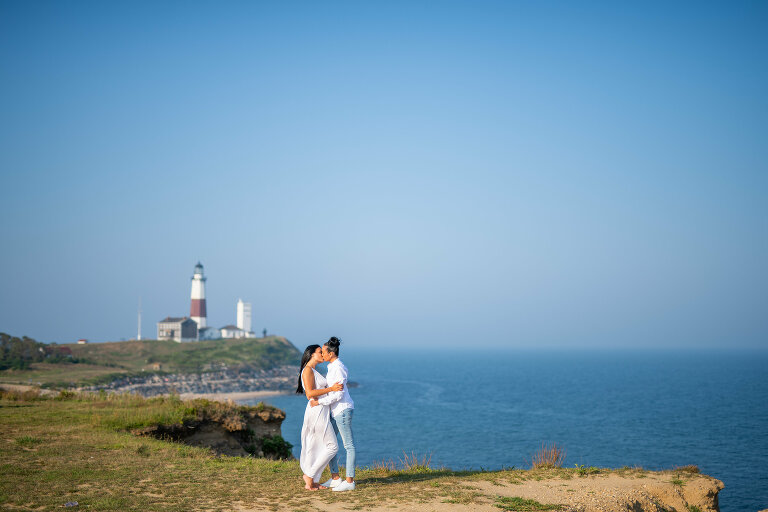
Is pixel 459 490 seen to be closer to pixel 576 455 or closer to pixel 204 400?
pixel 204 400

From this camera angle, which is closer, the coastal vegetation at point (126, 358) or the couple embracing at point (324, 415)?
the couple embracing at point (324, 415)

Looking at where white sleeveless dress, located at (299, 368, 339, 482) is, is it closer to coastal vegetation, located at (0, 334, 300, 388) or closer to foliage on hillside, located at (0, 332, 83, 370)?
coastal vegetation, located at (0, 334, 300, 388)

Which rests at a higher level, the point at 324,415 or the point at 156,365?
the point at 324,415

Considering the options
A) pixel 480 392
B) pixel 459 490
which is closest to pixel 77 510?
pixel 459 490

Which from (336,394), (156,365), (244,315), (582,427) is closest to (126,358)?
(156,365)

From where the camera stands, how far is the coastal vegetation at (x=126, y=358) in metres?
71.4

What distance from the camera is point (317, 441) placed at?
33.4 ft

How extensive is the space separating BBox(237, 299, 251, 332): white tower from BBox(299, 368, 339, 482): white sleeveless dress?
124 metres

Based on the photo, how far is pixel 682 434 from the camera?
48.3 metres

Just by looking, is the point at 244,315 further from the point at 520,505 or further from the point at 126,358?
the point at 520,505

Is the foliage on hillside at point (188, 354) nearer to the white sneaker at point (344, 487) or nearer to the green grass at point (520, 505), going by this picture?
the white sneaker at point (344, 487)

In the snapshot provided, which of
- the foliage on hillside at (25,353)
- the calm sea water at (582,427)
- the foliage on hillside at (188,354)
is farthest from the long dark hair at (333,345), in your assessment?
the foliage on hillside at (188,354)

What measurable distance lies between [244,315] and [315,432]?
125 m

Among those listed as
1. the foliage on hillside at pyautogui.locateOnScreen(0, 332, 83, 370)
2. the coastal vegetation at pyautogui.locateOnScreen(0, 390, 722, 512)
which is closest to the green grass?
the coastal vegetation at pyautogui.locateOnScreen(0, 390, 722, 512)
